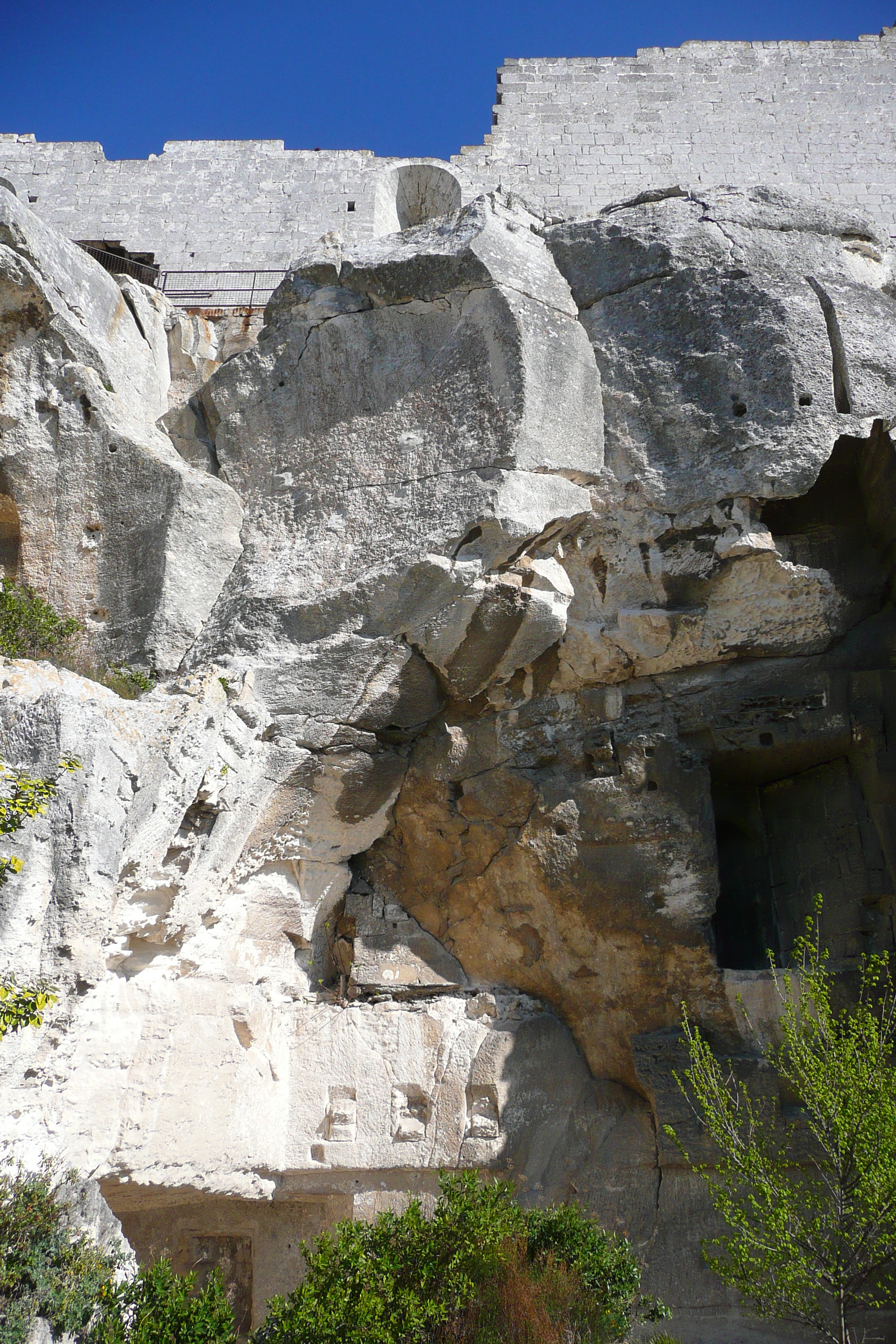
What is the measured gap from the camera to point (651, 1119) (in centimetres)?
863

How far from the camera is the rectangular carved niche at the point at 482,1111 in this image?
871 centimetres

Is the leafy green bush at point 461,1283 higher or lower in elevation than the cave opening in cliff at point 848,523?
lower

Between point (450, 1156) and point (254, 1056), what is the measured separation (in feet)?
5.51

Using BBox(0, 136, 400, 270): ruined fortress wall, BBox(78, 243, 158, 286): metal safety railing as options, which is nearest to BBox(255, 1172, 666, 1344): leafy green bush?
BBox(78, 243, 158, 286): metal safety railing

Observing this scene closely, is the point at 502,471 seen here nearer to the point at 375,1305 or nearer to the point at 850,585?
the point at 850,585

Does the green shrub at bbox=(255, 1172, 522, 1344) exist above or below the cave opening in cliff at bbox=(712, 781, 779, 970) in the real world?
below

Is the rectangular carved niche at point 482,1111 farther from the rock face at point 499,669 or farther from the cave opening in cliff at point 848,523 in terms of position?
the cave opening in cliff at point 848,523

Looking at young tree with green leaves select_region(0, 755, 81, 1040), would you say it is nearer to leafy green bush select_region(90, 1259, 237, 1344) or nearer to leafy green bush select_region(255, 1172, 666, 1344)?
leafy green bush select_region(90, 1259, 237, 1344)

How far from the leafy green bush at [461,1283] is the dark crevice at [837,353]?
21.0ft

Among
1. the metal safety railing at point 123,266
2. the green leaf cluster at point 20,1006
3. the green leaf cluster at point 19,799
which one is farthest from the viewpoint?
the metal safety railing at point 123,266

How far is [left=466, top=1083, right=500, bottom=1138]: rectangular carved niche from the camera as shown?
28.6 feet

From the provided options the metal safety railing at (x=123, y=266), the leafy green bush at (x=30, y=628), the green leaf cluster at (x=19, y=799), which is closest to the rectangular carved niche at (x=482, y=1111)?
the green leaf cluster at (x=19, y=799)

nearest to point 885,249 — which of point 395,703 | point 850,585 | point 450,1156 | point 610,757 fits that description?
point 850,585

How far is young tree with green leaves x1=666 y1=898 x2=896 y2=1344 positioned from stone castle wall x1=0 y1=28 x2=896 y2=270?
32.7 ft
